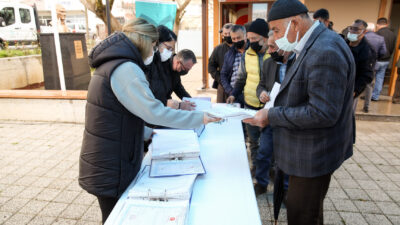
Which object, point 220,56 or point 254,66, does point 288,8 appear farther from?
point 220,56

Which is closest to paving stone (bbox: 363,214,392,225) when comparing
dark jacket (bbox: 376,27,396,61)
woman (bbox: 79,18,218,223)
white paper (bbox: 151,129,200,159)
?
white paper (bbox: 151,129,200,159)

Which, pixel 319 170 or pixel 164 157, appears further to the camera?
pixel 164 157

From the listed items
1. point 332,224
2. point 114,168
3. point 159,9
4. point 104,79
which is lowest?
point 332,224

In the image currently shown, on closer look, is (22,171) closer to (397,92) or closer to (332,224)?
(332,224)

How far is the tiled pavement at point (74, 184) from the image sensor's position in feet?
8.94

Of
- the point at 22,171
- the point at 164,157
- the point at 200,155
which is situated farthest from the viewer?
the point at 22,171

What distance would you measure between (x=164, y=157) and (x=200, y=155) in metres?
0.31

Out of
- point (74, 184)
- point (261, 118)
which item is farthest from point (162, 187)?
point (74, 184)

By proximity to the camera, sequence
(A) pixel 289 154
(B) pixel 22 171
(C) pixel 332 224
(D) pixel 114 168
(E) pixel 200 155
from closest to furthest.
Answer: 1. (D) pixel 114 168
2. (A) pixel 289 154
3. (E) pixel 200 155
4. (C) pixel 332 224
5. (B) pixel 22 171

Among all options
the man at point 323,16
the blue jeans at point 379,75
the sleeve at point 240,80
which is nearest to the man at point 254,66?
the sleeve at point 240,80

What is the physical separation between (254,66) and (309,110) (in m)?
1.80

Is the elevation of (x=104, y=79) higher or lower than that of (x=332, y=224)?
higher

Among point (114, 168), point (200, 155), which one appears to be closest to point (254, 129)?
point (200, 155)

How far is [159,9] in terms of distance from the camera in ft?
18.4
